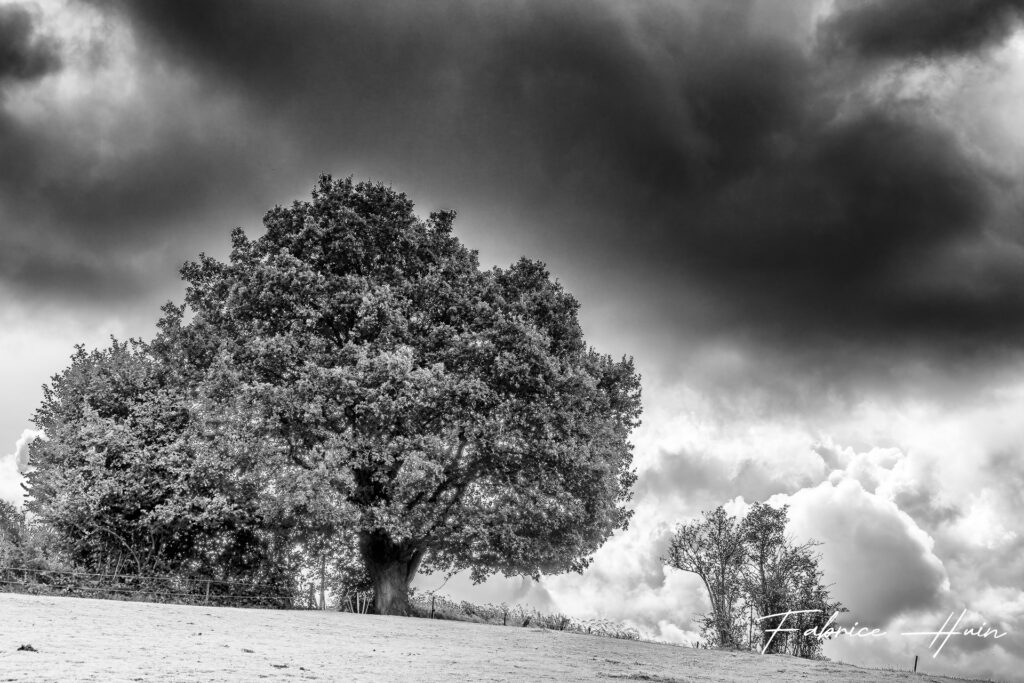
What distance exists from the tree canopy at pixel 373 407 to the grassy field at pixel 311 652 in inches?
160

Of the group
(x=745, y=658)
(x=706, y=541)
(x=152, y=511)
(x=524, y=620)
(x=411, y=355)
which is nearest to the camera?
(x=745, y=658)

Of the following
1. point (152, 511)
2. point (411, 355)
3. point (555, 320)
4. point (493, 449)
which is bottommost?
point (152, 511)

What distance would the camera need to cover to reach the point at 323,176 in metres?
32.5

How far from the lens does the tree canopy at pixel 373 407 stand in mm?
26594

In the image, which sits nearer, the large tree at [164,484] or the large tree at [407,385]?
the large tree at [407,385]

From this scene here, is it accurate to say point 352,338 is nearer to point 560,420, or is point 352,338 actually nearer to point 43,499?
point 560,420

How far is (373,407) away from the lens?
25.9m

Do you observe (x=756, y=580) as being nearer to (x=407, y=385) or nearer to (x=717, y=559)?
(x=717, y=559)

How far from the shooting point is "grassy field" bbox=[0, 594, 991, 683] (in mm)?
10367

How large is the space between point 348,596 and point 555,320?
A: 13410 millimetres

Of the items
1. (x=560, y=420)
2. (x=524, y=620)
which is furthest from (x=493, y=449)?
(x=524, y=620)

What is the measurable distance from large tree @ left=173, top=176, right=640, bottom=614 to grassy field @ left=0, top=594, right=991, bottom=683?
4.03 meters

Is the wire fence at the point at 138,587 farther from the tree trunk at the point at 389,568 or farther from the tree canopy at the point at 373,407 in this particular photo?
the tree trunk at the point at 389,568

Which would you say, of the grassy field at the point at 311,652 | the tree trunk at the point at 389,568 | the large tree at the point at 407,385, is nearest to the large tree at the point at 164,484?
the large tree at the point at 407,385
